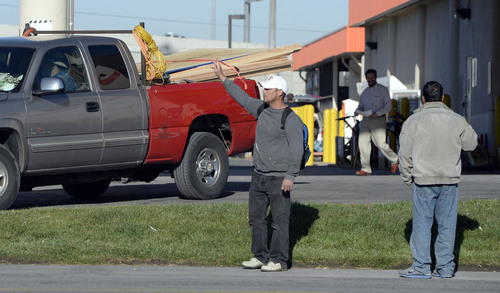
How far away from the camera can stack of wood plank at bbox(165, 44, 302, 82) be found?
14.4 m

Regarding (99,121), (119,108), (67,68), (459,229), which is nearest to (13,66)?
(67,68)

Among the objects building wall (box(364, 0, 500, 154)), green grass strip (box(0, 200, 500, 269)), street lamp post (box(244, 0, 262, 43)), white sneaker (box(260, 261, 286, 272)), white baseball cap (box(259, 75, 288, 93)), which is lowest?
white sneaker (box(260, 261, 286, 272))

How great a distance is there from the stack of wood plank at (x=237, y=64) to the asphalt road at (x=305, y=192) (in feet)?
5.54

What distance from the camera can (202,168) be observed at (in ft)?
43.0

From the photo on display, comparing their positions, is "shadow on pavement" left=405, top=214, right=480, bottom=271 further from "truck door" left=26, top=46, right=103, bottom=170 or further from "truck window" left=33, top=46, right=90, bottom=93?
"truck window" left=33, top=46, right=90, bottom=93

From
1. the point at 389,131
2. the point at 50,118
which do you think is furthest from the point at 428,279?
the point at 389,131

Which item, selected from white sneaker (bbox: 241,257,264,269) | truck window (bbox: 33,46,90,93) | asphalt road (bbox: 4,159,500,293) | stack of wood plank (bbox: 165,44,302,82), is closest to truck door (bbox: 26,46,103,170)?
truck window (bbox: 33,46,90,93)

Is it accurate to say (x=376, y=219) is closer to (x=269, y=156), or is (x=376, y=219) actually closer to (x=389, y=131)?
(x=269, y=156)

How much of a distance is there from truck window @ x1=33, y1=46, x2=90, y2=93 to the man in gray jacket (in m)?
4.74

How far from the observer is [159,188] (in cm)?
1560

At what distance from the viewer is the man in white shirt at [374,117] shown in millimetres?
18219

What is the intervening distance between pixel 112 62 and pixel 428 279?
17.8 feet

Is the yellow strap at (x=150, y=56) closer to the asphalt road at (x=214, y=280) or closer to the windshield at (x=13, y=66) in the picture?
the windshield at (x=13, y=66)

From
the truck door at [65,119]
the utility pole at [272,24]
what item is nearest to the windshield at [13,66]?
the truck door at [65,119]
